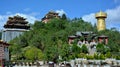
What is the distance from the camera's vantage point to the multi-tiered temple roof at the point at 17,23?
59.7 metres

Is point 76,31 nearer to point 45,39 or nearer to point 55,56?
point 45,39

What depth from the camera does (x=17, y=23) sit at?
60750mm

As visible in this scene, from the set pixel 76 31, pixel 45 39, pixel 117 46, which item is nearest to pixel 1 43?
pixel 45 39

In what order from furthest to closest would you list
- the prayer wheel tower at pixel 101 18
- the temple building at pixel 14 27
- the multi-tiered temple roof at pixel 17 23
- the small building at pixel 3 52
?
the multi-tiered temple roof at pixel 17 23 < the prayer wheel tower at pixel 101 18 < the temple building at pixel 14 27 < the small building at pixel 3 52

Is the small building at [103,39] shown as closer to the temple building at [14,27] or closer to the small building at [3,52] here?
the temple building at [14,27]

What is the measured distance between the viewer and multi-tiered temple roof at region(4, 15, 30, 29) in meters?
59.7

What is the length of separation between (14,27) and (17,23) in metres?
1.12

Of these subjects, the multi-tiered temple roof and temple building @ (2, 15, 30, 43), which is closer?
temple building @ (2, 15, 30, 43)

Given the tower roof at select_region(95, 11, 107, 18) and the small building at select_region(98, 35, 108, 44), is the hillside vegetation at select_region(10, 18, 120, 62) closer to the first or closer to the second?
the small building at select_region(98, 35, 108, 44)

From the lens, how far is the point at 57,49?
38656mm

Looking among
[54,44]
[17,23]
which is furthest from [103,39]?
[17,23]

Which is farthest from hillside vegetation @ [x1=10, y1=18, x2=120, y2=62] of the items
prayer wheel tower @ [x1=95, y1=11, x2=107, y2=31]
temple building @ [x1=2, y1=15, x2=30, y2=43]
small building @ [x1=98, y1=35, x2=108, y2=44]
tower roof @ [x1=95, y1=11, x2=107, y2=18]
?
temple building @ [x1=2, y1=15, x2=30, y2=43]

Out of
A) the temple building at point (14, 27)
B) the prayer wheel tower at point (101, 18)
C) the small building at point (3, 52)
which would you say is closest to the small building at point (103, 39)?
the prayer wheel tower at point (101, 18)

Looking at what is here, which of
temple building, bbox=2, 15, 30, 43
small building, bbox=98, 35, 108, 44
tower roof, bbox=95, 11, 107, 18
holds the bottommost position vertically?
small building, bbox=98, 35, 108, 44
